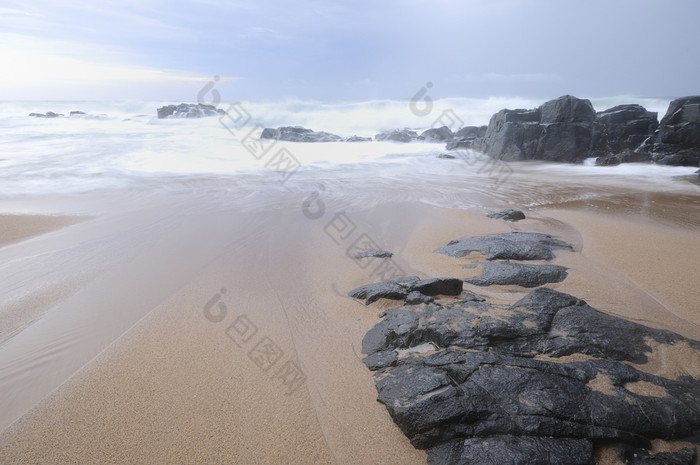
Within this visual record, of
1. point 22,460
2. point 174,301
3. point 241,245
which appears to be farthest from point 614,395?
point 241,245

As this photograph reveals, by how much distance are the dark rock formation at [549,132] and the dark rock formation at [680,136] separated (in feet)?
6.99

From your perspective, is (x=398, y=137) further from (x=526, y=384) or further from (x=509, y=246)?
(x=526, y=384)

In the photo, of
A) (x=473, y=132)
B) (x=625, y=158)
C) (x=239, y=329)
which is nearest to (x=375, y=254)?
(x=239, y=329)

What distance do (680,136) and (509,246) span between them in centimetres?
1240

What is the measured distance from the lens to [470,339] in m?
2.54

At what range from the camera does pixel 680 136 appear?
12.4 m

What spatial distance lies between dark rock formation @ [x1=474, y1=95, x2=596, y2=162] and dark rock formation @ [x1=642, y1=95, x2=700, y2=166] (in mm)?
2130

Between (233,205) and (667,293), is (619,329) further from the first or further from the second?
(233,205)

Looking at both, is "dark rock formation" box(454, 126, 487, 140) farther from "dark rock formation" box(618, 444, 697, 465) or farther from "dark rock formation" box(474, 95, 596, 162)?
"dark rock formation" box(618, 444, 697, 465)

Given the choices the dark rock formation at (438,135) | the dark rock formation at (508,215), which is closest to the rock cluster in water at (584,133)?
the dark rock formation at (438,135)

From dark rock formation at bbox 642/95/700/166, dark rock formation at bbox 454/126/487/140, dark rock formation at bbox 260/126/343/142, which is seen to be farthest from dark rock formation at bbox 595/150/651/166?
dark rock formation at bbox 260/126/343/142

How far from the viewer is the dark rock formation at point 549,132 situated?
14000 mm

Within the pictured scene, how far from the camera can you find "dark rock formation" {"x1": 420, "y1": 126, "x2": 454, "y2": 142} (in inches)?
851

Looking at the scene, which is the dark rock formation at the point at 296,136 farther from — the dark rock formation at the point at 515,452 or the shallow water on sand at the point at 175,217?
the dark rock formation at the point at 515,452
